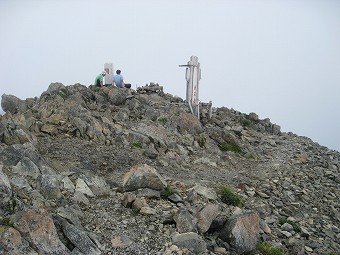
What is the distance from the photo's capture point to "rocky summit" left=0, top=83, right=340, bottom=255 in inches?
310

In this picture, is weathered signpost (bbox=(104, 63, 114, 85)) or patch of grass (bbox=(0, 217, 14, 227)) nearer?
patch of grass (bbox=(0, 217, 14, 227))

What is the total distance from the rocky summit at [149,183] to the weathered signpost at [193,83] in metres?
0.67

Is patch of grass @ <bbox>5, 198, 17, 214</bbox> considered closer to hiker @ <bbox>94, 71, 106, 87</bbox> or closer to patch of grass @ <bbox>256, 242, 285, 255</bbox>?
patch of grass @ <bbox>256, 242, 285, 255</bbox>

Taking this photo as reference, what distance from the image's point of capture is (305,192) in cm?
1576

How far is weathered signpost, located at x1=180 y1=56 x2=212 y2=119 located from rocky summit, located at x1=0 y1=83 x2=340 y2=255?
2.20 feet

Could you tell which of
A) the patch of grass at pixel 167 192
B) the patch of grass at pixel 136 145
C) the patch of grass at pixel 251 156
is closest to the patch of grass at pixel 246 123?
the patch of grass at pixel 251 156

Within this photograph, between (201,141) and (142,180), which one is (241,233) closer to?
(142,180)

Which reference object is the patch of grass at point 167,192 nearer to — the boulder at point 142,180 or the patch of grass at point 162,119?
the boulder at point 142,180

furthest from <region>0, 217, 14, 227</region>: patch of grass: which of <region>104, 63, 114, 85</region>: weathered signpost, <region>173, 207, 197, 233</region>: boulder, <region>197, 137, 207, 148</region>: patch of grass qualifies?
<region>104, 63, 114, 85</region>: weathered signpost

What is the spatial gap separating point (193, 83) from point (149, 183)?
1421 centimetres

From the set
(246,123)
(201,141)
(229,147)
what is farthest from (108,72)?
(246,123)

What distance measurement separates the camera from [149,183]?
10.4 m

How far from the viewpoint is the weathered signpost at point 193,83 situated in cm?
2341

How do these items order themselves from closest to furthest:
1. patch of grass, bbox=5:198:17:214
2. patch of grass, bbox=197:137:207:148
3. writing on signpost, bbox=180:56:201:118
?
1. patch of grass, bbox=5:198:17:214
2. patch of grass, bbox=197:137:207:148
3. writing on signpost, bbox=180:56:201:118
